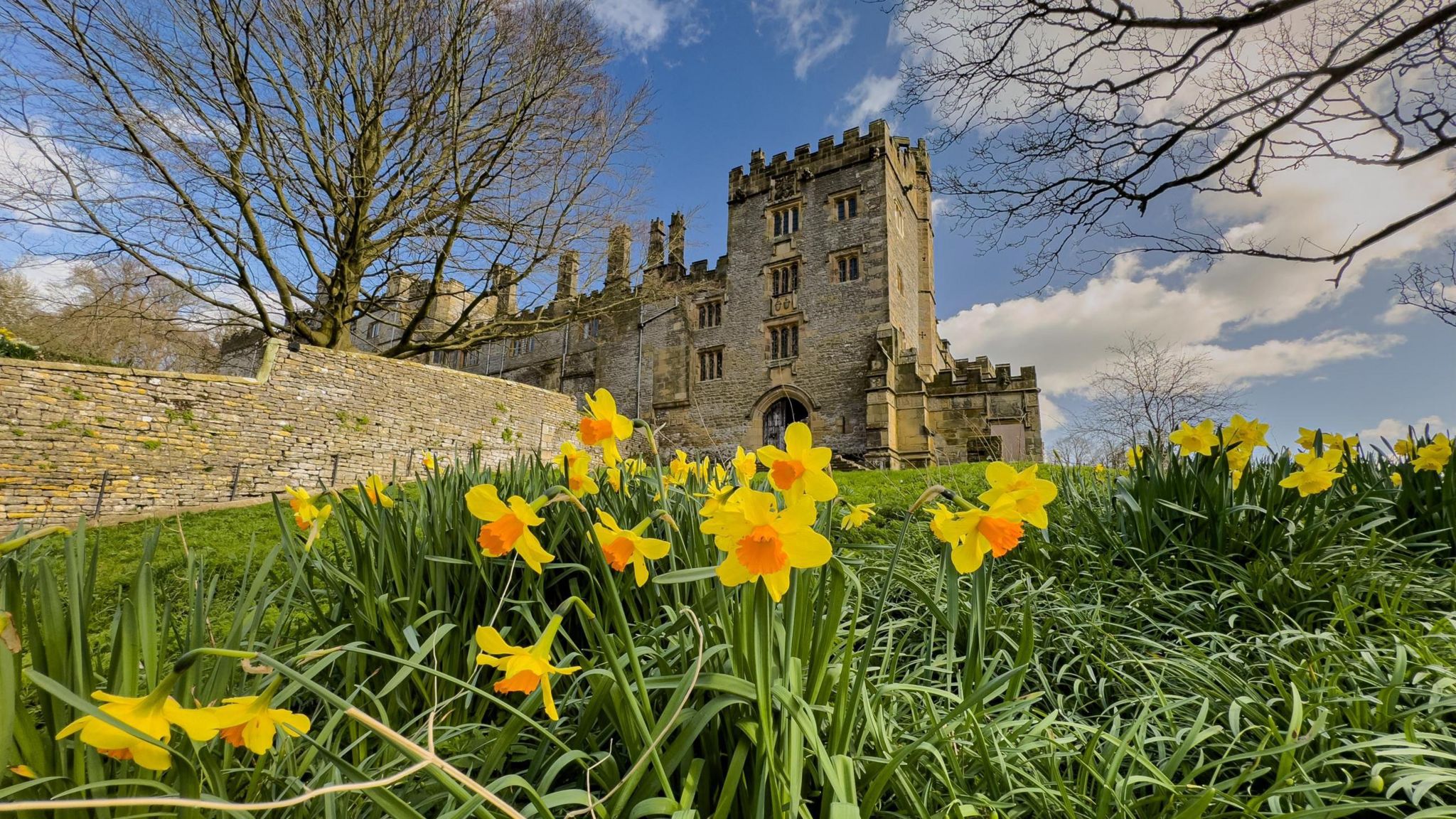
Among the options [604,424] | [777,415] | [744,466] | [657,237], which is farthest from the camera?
[657,237]

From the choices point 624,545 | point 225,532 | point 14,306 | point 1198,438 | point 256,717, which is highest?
point 14,306

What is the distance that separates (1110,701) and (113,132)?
12.7 metres

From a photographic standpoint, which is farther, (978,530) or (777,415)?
(777,415)

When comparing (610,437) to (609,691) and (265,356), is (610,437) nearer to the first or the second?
(609,691)

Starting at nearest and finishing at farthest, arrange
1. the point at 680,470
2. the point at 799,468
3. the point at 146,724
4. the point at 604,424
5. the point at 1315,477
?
the point at 146,724 < the point at 799,468 < the point at 604,424 < the point at 1315,477 < the point at 680,470

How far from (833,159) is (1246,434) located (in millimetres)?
16580

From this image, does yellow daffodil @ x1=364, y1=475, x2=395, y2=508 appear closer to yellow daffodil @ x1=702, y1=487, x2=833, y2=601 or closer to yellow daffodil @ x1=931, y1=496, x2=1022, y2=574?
yellow daffodil @ x1=702, y1=487, x2=833, y2=601

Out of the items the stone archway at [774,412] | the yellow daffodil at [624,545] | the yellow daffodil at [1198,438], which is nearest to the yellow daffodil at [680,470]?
the yellow daffodil at [624,545]

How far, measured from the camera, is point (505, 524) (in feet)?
3.47

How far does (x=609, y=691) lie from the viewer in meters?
1.07

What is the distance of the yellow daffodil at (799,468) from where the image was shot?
3.22 feet

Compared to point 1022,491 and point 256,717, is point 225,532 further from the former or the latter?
point 1022,491

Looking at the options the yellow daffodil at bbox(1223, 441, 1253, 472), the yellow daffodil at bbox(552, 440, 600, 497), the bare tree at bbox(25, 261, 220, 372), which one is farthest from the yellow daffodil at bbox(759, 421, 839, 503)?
the bare tree at bbox(25, 261, 220, 372)

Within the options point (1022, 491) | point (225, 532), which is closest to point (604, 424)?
point (1022, 491)
